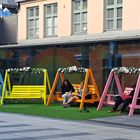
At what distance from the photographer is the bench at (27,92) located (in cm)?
2534

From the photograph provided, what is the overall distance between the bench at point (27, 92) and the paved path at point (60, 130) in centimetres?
654

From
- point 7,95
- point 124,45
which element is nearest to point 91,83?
point 124,45

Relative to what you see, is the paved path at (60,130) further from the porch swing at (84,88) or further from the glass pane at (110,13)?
the glass pane at (110,13)

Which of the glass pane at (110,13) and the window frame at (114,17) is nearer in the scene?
the window frame at (114,17)

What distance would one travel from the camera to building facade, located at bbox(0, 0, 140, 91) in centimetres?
2359

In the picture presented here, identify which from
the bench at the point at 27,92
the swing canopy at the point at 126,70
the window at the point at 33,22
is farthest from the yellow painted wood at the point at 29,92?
the window at the point at 33,22

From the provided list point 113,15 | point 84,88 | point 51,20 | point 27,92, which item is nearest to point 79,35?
point 113,15

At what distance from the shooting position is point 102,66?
951 inches

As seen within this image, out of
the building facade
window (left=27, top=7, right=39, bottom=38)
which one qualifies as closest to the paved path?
the building facade

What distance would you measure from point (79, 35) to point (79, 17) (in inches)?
48.3

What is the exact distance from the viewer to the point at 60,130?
49.6ft

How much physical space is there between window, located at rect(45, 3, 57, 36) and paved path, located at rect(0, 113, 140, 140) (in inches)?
683

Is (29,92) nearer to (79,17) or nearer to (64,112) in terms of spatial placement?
(64,112)

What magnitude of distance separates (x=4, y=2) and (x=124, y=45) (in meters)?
34.2
